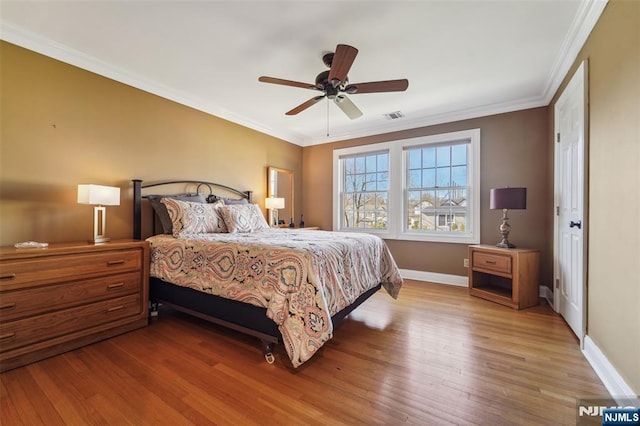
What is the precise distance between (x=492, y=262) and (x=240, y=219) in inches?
123

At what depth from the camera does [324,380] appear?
1710 mm

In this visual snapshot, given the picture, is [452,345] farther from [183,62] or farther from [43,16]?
[43,16]

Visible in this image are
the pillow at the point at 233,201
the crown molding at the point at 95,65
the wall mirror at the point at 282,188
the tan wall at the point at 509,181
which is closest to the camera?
the crown molding at the point at 95,65

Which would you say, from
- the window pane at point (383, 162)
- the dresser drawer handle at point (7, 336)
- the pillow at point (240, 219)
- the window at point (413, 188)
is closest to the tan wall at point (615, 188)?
the window at point (413, 188)

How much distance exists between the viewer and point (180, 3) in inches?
75.2

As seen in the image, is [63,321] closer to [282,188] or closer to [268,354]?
[268,354]

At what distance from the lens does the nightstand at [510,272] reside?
2.99 m

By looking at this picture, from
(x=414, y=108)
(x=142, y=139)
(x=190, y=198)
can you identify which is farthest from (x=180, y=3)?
(x=414, y=108)

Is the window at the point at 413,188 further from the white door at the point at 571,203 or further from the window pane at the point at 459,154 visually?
the white door at the point at 571,203

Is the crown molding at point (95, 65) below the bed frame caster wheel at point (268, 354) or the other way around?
the other way around

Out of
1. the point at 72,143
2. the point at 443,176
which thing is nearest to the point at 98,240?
the point at 72,143

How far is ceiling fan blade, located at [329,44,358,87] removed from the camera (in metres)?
1.85

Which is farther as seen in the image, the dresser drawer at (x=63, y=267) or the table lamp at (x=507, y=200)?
the table lamp at (x=507, y=200)

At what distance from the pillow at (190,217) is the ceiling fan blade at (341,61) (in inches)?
76.7
